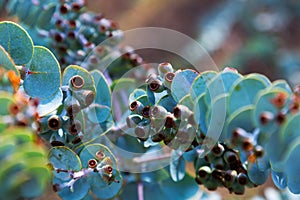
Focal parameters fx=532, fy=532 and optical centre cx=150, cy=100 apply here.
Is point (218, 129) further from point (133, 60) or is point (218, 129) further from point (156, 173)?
point (133, 60)

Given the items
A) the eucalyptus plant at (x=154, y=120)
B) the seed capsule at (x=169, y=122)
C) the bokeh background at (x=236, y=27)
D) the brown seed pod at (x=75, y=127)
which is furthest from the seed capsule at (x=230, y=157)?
the bokeh background at (x=236, y=27)

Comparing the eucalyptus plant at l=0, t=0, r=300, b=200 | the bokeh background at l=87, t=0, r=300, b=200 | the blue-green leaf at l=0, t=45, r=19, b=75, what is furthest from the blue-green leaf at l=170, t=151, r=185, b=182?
the bokeh background at l=87, t=0, r=300, b=200

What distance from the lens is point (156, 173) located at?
35.1 inches

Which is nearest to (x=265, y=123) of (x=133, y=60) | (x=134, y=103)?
(x=134, y=103)

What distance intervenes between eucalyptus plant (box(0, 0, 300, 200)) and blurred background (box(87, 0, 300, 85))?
148cm

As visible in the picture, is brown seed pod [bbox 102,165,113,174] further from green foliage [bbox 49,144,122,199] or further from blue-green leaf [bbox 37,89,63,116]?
blue-green leaf [bbox 37,89,63,116]

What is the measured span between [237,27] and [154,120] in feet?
7.39

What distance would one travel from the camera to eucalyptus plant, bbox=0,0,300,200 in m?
0.59

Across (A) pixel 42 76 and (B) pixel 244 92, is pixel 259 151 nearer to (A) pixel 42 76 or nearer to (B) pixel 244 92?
(B) pixel 244 92

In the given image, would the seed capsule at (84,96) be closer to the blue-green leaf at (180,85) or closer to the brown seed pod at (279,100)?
the blue-green leaf at (180,85)

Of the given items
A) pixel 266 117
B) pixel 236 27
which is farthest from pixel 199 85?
pixel 236 27

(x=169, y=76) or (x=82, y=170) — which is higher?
(x=169, y=76)

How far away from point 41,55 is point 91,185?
0.18 metres

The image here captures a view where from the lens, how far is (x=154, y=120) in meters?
0.68
